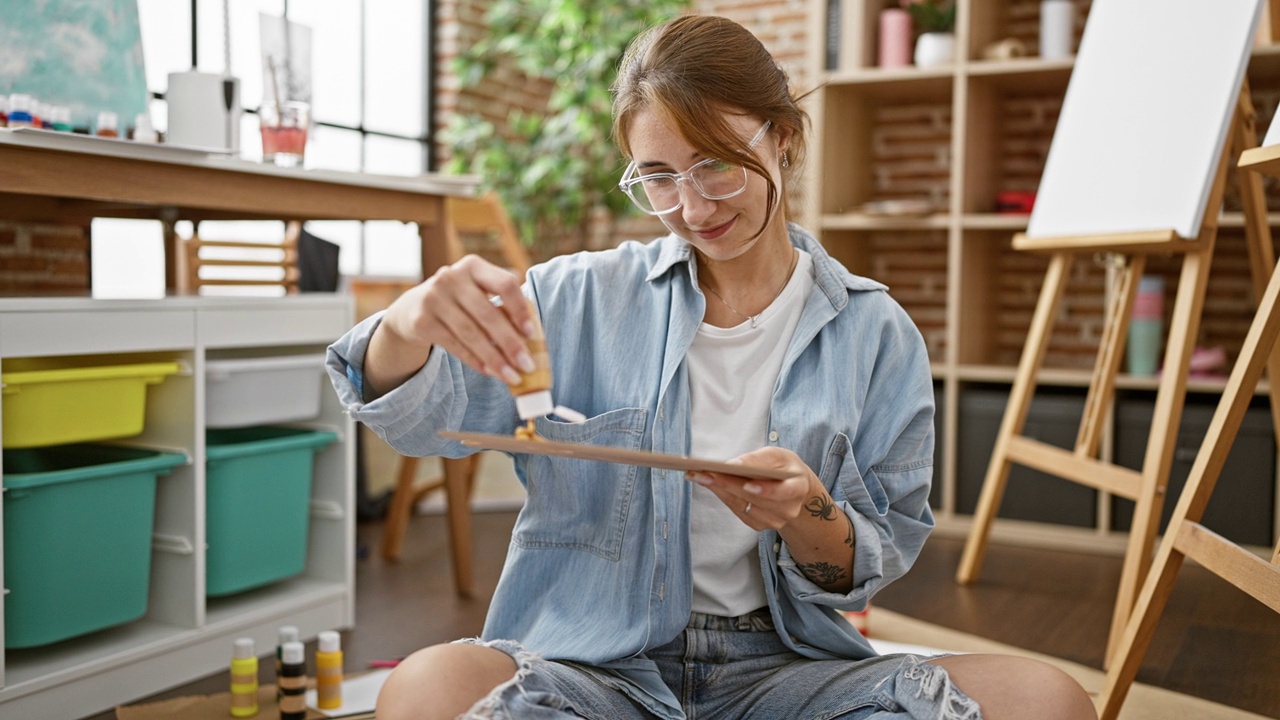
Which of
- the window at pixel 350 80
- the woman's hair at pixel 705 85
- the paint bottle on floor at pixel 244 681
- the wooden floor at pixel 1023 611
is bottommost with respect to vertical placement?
the wooden floor at pixel 1023 611

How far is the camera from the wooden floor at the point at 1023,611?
2.24m

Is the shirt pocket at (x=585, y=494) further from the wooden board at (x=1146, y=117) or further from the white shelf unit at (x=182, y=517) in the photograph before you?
the wooden board at (x=1146, y=117)

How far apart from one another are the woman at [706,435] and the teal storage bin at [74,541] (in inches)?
34.6

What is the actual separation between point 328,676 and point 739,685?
2.87ft

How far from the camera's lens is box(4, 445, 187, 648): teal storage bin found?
5.90 feet

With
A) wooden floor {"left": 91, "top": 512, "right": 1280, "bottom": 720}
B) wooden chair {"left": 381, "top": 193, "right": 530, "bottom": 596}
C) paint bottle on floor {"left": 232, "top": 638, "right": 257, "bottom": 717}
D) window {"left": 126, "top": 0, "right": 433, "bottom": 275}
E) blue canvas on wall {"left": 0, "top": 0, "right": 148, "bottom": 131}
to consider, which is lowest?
wooden floor {"left": 91, "top": 512, "right": 1280, "bottom": 720}

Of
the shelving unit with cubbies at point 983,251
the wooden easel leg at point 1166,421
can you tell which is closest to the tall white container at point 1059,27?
the shelving unit with cubbies at point 983,251

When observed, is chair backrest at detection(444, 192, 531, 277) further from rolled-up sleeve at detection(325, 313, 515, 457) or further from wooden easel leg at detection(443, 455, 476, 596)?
rolled-up sleeve at detection(325, 313, 515, 457)

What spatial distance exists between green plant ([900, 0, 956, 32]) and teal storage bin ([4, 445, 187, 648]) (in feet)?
8.51

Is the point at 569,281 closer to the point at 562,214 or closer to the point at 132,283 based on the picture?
the point at 132,283

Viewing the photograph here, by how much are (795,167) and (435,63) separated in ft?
11.0

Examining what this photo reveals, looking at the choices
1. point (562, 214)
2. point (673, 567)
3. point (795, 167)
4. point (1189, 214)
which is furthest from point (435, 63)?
point (673, 567)

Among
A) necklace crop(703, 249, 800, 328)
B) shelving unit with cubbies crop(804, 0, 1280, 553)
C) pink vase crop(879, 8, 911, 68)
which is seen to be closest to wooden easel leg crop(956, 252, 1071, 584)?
shelving unit with cubbies crop(804, 0, 1280, 553)

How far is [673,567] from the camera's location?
1269 millimetres
